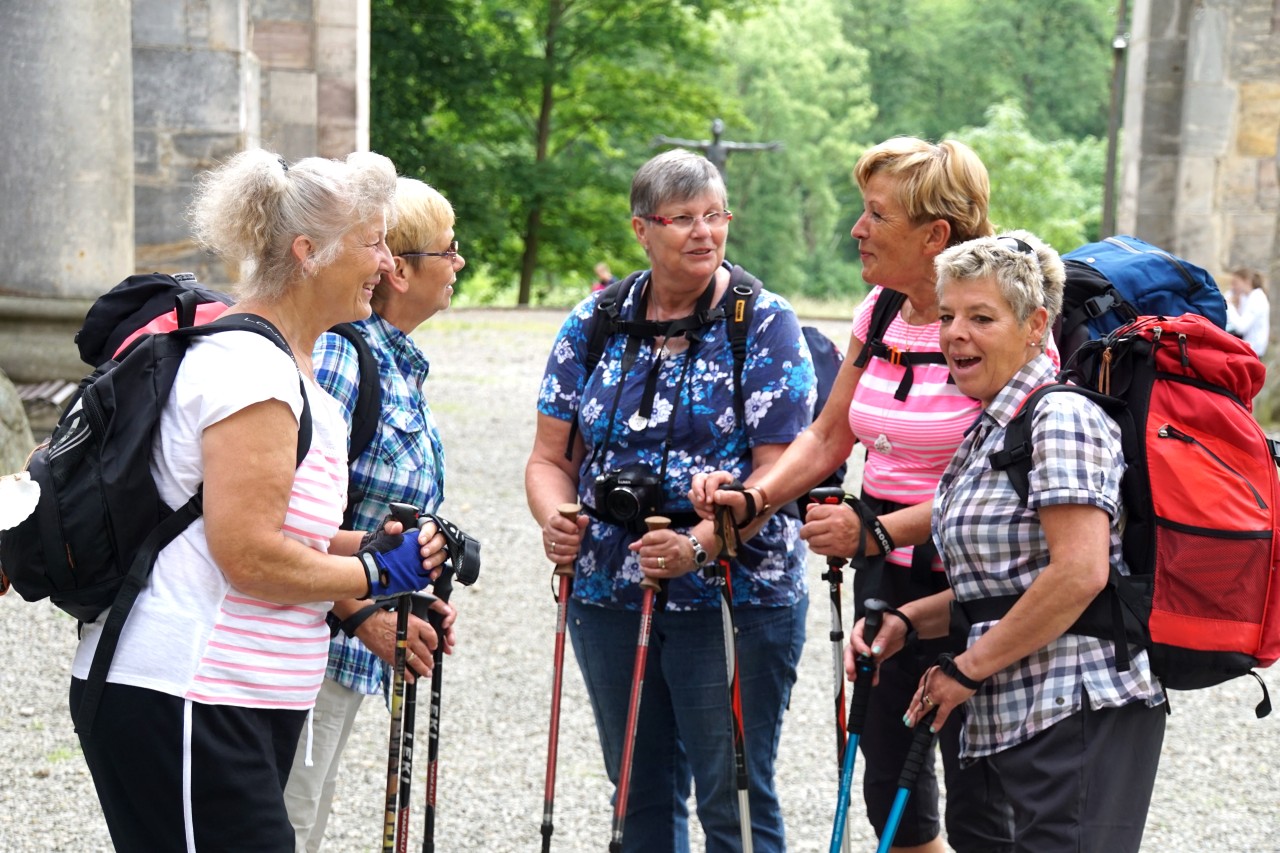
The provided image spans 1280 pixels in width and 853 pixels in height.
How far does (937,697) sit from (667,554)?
0.68m

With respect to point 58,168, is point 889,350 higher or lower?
lower

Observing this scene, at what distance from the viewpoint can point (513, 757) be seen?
5219 millimetres

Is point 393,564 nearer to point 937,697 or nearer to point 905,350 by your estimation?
point 937,697

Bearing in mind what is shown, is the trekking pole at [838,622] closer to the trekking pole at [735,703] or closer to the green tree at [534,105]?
the trekking pole at [735,703]

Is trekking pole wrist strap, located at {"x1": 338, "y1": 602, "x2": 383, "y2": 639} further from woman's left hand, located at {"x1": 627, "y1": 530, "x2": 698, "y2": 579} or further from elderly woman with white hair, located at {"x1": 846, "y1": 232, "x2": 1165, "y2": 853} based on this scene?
elderly woman with white hair, located at {"x1": 846, "y1": 232, "x2": 1165, "y2": 853}

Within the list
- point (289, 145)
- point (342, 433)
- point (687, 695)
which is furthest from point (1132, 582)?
point (289, 145)

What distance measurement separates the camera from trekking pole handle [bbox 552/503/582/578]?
10.8 ft

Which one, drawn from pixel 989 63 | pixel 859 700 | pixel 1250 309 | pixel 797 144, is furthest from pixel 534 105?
pixel 989 63

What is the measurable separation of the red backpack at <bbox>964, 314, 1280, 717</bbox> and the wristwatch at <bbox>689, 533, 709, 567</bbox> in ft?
2.37

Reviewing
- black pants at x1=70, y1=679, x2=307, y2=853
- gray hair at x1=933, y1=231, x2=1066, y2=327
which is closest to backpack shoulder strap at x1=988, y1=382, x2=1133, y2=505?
gray hair at x1=933, y1=231, x2=1066, y2=327

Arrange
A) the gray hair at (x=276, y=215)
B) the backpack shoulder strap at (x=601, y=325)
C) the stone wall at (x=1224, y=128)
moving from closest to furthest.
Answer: the gray hair at (x=276, y=215), the backpack shoulder strap at (x=601, y=325), the stone wall at (x=1224, y=128)

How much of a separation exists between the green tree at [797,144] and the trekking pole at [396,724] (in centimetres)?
5060

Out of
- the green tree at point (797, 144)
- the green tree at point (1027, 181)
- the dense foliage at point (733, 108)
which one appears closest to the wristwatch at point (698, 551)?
the dense foliage at point (733, 108)

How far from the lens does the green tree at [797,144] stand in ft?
180
